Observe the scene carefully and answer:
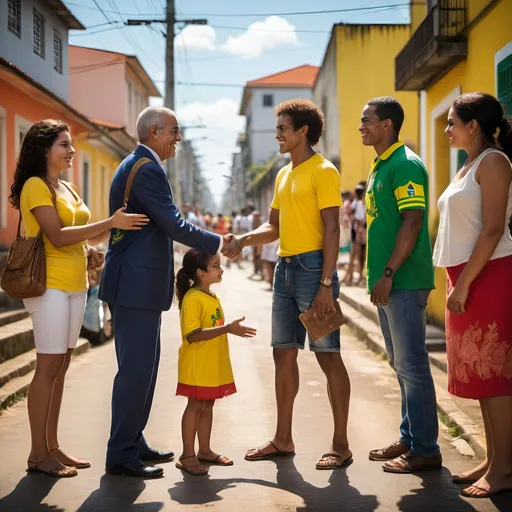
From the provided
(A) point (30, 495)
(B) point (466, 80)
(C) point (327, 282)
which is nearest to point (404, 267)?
(C) point (327, 282)

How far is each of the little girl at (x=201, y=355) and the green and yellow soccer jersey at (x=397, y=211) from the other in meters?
0.90

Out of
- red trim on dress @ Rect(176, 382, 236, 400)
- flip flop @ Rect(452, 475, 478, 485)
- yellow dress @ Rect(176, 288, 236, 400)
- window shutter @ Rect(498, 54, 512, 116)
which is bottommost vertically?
flip flop @ Rect(452, 475, 478, 485)

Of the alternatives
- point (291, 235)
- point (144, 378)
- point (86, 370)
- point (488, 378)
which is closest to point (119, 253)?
point (144, 378)

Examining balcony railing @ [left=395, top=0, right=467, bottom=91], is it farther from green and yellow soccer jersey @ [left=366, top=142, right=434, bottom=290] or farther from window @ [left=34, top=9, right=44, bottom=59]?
window @ [left=34, top=9, right=44, bottom=59]

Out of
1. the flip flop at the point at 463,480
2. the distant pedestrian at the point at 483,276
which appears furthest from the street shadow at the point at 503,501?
the flip flop at the point at 463,480

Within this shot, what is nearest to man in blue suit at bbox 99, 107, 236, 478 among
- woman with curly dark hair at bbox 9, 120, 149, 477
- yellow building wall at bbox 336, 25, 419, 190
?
woman with curly dark hair at bbox 9, 120, 149, 477

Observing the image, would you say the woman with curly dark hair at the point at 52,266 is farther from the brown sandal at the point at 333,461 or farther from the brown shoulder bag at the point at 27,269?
the brown sandal at the point at 333,461

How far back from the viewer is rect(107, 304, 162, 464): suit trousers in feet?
15.1

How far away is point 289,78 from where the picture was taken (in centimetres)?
6712

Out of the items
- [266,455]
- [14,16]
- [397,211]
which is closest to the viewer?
[397,211]

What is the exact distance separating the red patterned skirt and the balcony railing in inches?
217

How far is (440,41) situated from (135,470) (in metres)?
6.51

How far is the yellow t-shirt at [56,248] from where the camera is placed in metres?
4.64

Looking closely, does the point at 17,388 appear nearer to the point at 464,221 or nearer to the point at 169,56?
the point at 464,221
